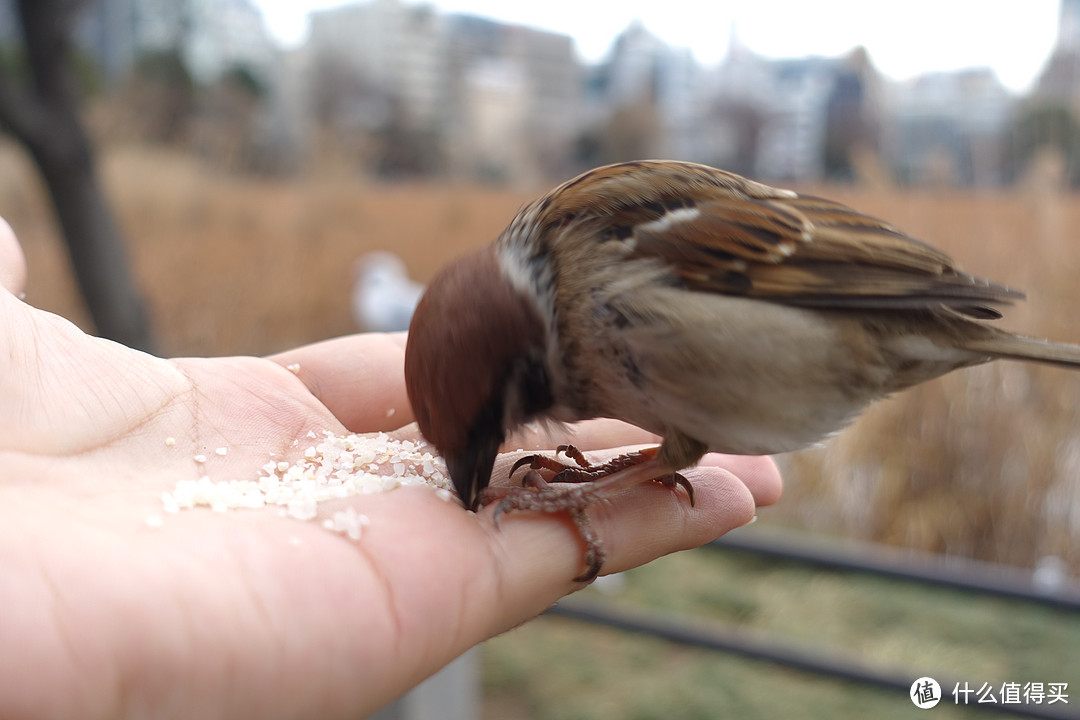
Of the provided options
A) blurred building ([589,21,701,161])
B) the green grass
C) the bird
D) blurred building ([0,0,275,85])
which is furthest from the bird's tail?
blurred building ([589,21,701,161])

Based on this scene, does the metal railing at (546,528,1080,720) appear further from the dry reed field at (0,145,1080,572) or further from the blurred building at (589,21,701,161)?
the blurred building at (589,21,701,161)

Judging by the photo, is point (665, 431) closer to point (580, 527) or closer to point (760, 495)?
point (580, 527)

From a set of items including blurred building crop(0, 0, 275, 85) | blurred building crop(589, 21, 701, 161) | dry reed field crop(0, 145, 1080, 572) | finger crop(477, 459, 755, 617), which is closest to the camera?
finger crop(477, 459, 755, 617)

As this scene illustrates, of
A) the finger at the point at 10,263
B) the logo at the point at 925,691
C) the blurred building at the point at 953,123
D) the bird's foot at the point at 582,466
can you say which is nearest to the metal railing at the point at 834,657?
the logo at the point at 925,691

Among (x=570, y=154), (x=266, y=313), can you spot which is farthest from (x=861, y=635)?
(x=570, y=154)

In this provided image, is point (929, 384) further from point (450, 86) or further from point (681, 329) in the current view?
point (450, 86)

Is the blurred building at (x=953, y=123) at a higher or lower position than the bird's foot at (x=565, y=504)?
higher

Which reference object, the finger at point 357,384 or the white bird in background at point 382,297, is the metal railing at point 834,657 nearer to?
the finger at point 357,384
